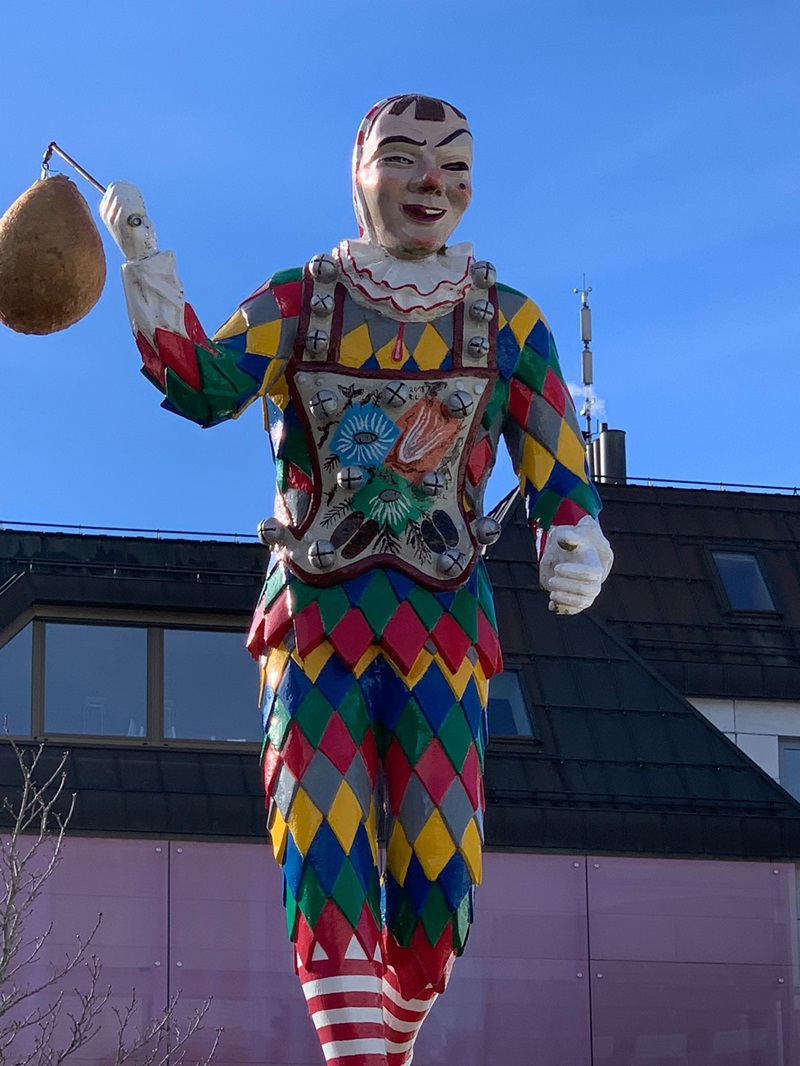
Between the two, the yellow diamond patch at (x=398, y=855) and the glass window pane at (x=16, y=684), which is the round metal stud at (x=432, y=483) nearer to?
the yellow diamond patch at (x=398, y=855)

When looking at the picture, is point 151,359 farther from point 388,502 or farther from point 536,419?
point 536,419

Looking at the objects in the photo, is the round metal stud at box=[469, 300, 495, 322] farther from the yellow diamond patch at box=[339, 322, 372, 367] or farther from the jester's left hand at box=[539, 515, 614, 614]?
the jester's left hand at box=[539, 515, 614, 614]

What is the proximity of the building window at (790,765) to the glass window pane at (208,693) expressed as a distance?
182 inches

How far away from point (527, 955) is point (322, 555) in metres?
9.22

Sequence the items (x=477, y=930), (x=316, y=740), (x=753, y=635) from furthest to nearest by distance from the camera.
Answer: (x=753, y=635), (x=477, y=930), (x=316, y=740)

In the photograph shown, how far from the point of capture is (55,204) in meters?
6.62

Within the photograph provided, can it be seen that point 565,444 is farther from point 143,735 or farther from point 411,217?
point 143,735

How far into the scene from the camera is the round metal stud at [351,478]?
264 inches

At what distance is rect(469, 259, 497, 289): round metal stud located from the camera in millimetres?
6984

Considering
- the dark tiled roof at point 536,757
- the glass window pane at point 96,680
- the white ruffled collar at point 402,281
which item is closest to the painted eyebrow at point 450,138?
the white ruffled collar at point 402,281

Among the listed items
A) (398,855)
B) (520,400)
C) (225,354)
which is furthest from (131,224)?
(398,855)

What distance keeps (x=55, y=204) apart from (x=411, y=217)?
0.97 m

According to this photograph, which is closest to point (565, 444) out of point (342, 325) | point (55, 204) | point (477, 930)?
point (342, 325)

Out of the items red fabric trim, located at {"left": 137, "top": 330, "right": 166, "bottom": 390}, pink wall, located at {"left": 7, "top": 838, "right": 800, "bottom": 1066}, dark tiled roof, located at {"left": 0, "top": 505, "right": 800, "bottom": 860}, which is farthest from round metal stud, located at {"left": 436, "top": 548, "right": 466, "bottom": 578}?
dark tiled roof, located at {"left": 0, "top": 505, "right": 800, "bottom": 860}
